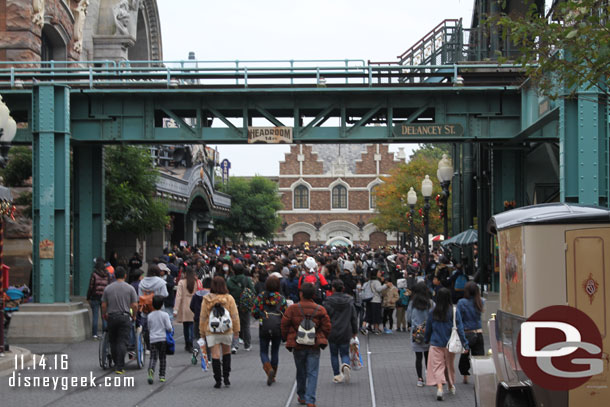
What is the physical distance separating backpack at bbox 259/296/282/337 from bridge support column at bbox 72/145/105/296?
10.2 meters

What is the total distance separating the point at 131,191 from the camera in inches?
1231

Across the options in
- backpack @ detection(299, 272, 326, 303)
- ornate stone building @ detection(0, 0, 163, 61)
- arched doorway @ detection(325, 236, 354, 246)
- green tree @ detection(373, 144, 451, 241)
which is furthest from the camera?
arched doorway @ detection(325, 236, 354, 246)

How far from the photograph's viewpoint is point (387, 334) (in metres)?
21.1

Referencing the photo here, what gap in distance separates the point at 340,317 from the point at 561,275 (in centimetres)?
570

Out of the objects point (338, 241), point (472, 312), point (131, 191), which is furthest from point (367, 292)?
point (338, 241)

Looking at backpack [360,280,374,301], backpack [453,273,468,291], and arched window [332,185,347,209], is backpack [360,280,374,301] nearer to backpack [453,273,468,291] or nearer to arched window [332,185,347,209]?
backpack [453,273,468,291]

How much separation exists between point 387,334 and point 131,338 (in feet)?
24.6

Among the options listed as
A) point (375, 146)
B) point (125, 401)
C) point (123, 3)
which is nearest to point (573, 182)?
point (125, 401)

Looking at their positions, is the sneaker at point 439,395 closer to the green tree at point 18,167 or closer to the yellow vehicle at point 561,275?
the yellow vehicle at point 561,275

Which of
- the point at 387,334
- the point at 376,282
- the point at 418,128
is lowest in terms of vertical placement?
the point at 387,334

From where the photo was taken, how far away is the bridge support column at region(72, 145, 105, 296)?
22156mm

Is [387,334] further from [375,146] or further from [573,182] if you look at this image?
[375,146]

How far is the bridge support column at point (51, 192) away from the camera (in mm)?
19359

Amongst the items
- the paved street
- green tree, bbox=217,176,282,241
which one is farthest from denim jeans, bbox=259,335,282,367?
green tree, bbox=217,176,282,241
